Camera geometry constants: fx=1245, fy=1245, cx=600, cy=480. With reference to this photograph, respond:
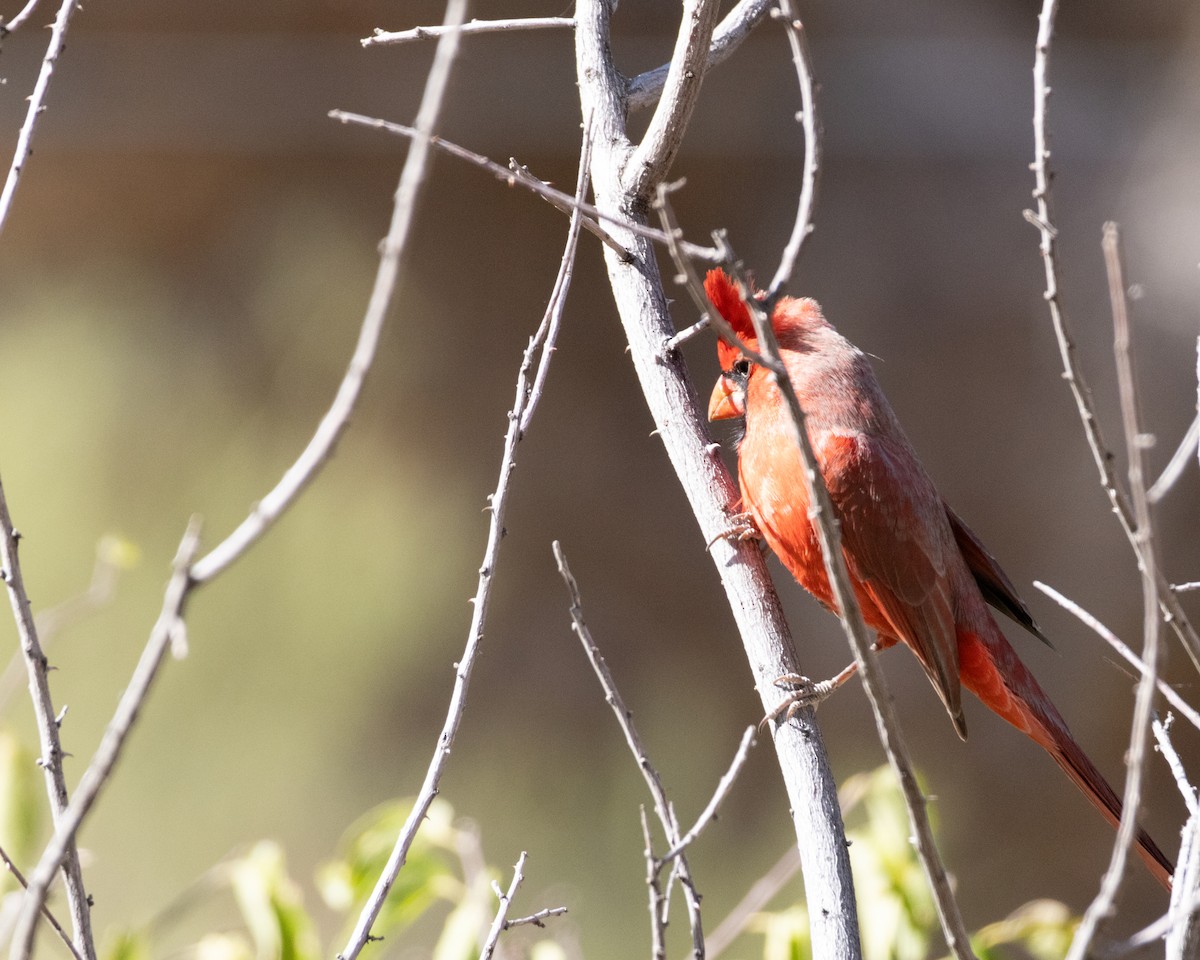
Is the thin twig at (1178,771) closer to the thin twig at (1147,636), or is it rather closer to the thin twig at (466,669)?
Answer: the thin twig at (1147,636)

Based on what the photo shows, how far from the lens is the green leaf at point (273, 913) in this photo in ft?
7.67

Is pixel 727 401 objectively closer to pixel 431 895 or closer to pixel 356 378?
pixel 431 895

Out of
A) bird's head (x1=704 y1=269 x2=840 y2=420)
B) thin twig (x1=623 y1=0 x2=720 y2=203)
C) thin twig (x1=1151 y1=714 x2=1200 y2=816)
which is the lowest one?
thin twig (x1=1151 y1=714 x2=1200 y2=816)

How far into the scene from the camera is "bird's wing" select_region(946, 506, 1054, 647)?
2615mm

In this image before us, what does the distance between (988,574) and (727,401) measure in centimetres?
66

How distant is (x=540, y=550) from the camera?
179 inches

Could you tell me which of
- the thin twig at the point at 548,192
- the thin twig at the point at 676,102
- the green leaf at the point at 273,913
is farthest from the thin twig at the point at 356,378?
the green leaf at the point at 273,913

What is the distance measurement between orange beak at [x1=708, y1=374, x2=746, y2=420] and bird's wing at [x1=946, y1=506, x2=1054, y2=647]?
0.49 m

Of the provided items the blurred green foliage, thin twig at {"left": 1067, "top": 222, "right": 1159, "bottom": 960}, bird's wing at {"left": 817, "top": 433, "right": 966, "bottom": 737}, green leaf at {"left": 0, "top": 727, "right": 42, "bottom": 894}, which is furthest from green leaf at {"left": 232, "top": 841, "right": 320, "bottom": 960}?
thin twig at {"left": 1067, "top": 222, "right": 1159, "bottom": 960}

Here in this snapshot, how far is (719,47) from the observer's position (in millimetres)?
2131

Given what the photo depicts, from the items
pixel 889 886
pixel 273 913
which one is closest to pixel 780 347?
pixel 889 886

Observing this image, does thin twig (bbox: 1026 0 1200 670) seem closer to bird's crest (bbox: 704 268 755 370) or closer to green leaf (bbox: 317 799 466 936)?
bird's crest (bbox: 704 268 755 370)

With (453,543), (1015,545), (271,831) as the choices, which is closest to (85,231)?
(453,543)

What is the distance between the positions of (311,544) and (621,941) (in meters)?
1.82
